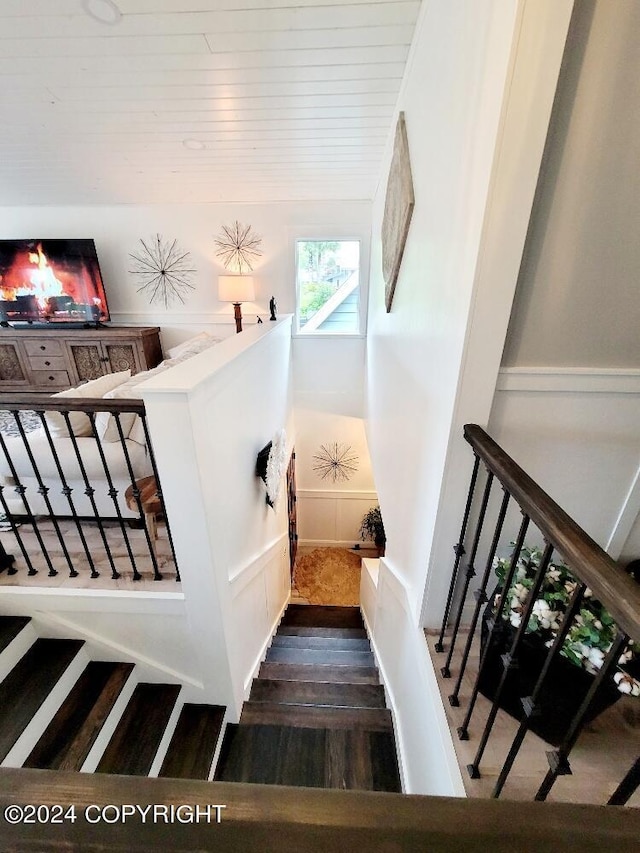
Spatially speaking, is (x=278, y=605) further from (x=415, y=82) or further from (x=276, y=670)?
(x=415, y=82)

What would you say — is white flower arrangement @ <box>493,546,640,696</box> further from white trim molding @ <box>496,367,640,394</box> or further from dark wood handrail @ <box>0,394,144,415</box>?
dark wood handrail @ <box>0,394,144,415</box>

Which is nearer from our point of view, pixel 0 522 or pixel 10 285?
pixel 0 522

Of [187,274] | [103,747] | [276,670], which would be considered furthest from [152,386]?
[187,274]

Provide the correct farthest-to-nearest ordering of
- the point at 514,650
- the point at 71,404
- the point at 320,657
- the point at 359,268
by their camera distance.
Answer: the point at 359,268, the point at 320,657, the point at 71,404, the point at 514,650

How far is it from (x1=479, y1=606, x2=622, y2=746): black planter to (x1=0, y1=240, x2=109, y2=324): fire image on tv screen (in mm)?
4928

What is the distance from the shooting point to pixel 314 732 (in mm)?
1786

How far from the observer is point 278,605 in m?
3.28

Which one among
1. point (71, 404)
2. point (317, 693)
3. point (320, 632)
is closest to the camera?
point (71, 404)

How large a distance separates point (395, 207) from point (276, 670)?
302cm

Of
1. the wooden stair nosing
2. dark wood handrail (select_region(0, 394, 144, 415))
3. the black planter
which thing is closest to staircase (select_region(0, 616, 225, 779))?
the wooden stair nosing

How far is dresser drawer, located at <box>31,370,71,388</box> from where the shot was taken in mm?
4160

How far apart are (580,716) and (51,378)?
5283 mm

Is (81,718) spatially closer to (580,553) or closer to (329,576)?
(580,553)

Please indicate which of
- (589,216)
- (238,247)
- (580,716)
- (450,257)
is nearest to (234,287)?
(238,247)
